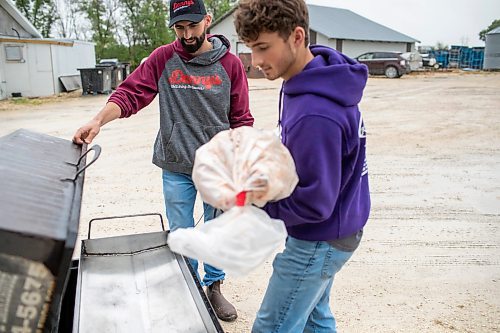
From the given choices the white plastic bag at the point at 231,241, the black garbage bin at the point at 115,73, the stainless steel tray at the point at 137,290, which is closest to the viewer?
the white plastic bag at the point at 231,241

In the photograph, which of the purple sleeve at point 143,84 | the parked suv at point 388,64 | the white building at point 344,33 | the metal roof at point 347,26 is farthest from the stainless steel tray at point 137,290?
the metal roof at point 347,26

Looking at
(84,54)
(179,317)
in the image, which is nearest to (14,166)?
(179,317)

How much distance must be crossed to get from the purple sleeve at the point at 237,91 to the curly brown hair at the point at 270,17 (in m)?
1.36

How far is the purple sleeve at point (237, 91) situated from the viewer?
3.19 metres

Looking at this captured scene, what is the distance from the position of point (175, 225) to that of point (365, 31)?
130 feet

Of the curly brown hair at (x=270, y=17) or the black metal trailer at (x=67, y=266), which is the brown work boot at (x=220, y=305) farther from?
the curly brown hair at (x=270, y=17)

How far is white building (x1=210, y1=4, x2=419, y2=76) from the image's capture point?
35750mm

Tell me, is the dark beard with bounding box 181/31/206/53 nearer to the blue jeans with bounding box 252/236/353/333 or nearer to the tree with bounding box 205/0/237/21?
the blue jeans with bounding box 252/236/353/333

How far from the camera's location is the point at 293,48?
185cm

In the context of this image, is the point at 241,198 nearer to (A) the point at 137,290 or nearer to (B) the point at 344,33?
(A) the point at 137,290

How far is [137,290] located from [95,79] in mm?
17798

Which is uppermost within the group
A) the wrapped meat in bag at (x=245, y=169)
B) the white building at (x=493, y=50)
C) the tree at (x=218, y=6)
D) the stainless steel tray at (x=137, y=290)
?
the tree at (x=218, y=6)

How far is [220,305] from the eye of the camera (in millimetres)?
3406

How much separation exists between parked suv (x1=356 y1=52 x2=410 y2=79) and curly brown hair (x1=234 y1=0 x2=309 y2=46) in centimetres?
2838
